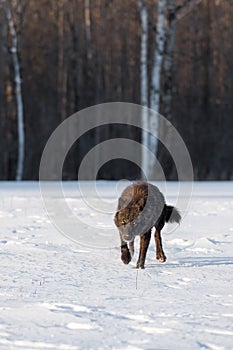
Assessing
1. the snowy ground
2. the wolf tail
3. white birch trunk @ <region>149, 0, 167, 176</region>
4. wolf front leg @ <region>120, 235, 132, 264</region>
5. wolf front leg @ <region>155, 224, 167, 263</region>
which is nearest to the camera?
the snowy ground

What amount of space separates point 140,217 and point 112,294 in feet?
3.45

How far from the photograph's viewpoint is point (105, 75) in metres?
28.8

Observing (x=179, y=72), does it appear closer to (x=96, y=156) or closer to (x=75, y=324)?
(x=96, y=156)

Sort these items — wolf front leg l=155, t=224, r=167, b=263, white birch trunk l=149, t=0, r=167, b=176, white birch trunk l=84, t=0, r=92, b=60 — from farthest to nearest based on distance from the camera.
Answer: white birch trunk l=84, t=0, r=92, b=60 → white birch trunk l=149, t=0, r=167, b=176 → wolf front leg l=155, t=224, r=167, b=263

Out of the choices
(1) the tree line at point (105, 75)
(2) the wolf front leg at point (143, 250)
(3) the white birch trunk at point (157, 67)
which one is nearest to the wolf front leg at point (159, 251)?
(2) the wolf front leg at point (143, 250)

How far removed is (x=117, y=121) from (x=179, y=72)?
5.00 m

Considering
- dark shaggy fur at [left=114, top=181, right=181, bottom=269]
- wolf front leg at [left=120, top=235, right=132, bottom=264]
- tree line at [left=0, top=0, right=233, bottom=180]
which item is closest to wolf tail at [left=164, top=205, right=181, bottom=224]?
dark shaggy fur at [left=114, top=181, right=181, bottom=269]

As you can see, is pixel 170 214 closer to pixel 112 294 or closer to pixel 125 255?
pixel 125 255

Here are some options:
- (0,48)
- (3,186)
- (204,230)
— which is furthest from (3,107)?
(204,230)

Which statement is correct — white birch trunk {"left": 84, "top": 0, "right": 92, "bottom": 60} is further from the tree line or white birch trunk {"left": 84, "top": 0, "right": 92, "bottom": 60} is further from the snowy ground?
the snowy ground

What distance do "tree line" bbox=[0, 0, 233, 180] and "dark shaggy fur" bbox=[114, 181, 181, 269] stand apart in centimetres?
1541

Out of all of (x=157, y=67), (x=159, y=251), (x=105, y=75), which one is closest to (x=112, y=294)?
(x=159, y=251)

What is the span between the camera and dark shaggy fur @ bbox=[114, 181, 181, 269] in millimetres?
5250

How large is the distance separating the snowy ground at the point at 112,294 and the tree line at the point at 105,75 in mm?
14842
